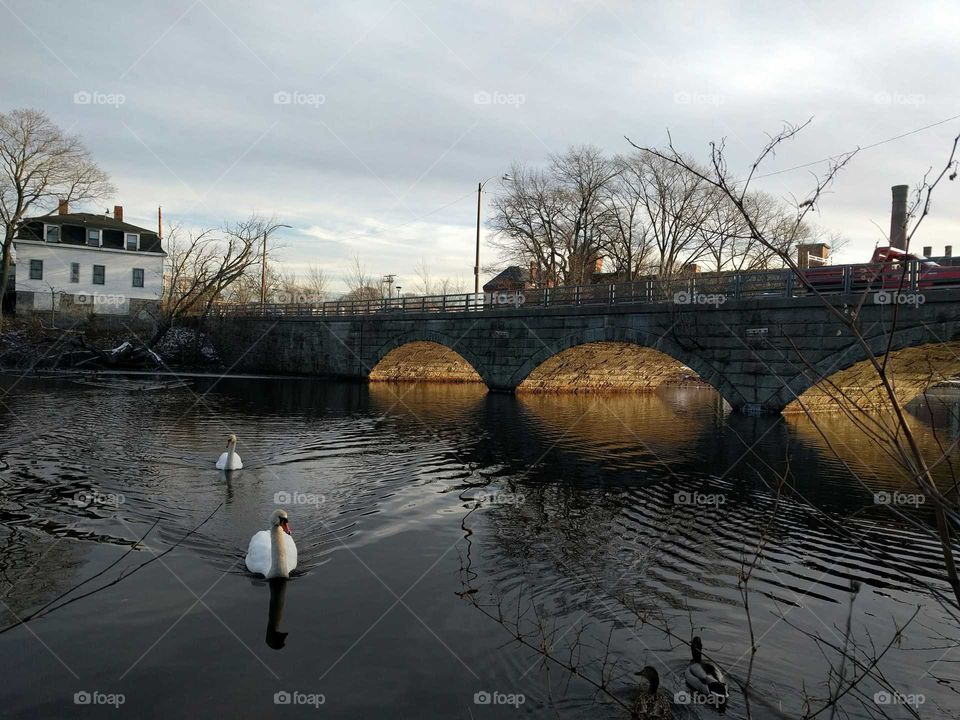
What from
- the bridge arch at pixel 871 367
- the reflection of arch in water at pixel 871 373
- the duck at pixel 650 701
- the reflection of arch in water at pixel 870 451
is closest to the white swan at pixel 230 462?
the duck at pixel 650 701

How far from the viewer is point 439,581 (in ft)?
24.5

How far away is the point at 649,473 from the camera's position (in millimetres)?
13516

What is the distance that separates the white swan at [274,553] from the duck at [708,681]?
13.7 ft

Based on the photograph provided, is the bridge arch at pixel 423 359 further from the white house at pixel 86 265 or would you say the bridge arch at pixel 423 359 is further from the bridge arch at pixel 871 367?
the white house at pixel 86 265

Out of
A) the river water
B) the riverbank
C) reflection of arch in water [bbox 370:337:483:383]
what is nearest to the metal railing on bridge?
reflection of arch in water [bbox 370:337:483:383]

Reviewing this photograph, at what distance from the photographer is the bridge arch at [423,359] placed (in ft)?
108

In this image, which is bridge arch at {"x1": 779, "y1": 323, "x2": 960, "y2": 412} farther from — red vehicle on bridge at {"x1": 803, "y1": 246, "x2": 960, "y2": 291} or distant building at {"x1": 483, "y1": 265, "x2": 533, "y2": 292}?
distant building at {"x1": 483, "y1": 265, "x2": 533, "y2": 292}

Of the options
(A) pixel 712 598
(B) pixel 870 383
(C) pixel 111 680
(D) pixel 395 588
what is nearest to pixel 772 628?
(A) pixel 712 598

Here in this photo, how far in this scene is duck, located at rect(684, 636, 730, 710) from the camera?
5.14 meters

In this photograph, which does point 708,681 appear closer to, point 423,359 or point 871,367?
point 871,367

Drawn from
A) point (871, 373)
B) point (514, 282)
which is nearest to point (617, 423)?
point (871, 373)

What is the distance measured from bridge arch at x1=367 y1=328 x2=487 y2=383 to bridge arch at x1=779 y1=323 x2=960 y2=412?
14.4 m

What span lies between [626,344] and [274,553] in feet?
67.6

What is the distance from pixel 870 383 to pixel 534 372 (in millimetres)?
12850
